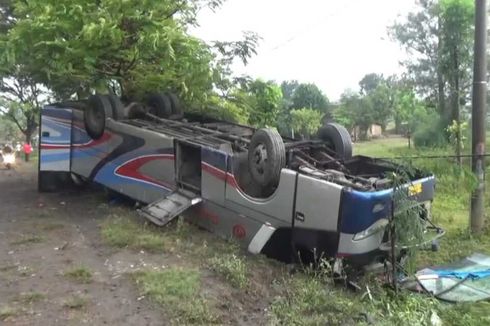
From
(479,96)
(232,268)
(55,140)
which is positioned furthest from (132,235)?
(479,96)

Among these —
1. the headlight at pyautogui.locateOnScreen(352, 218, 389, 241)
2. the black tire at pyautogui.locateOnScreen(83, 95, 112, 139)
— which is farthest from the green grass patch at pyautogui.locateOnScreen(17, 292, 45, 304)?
the black tire at pyautogui.locateOnScreen(83, 95, 112, 139)

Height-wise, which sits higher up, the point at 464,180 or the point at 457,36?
the point at 457,36

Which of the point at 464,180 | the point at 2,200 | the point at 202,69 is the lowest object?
the point at 2,200

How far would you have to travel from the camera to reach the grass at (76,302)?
4352 mm

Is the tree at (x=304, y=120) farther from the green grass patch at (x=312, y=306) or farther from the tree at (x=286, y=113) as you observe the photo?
the green grass patch at (x=312, y=306)

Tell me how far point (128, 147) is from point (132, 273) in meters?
3.69

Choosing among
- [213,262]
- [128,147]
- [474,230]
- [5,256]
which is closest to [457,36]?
[474,230]

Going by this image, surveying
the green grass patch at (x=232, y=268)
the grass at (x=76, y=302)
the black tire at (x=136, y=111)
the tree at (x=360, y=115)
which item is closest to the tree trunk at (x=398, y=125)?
the tree at (x=360, y=115)

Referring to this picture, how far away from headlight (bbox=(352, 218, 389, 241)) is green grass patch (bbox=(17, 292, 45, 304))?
123 inches

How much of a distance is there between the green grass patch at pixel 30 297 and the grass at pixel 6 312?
204mm

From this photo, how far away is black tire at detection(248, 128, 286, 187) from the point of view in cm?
621

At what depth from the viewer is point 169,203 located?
7445mm

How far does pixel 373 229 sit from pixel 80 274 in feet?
10.1

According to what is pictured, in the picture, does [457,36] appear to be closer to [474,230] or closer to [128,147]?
[474,230]
